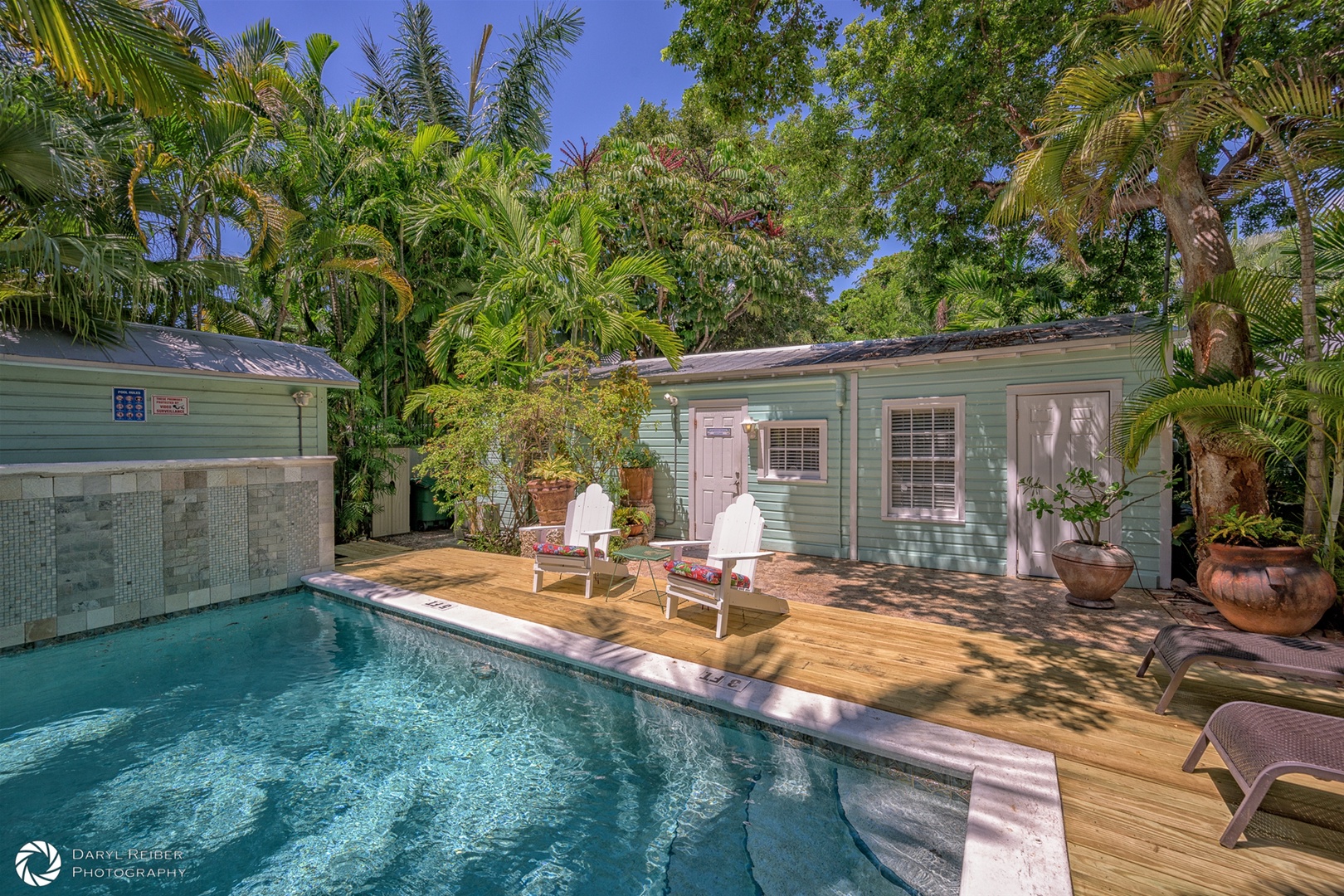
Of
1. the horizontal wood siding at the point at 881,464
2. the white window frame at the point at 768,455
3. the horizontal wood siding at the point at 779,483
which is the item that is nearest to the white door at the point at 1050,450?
the horizontal wood siding at the point at 881,464

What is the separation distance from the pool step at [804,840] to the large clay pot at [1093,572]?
4.09 metres

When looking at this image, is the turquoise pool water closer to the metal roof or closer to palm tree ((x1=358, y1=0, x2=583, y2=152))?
the metal roof

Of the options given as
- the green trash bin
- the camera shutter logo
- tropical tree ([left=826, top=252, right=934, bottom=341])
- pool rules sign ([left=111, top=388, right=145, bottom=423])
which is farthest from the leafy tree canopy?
tropical tree ([left=826, top=252, right=934, bottom=341])

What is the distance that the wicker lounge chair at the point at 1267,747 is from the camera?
2.32 metres

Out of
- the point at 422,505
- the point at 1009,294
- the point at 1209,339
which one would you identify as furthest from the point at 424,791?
the point at 1009,294

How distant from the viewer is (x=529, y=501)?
9.32 m

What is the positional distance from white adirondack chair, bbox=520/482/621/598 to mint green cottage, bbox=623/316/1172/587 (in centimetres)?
307

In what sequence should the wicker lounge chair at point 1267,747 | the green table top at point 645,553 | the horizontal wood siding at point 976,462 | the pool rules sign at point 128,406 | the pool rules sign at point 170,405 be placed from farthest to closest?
the pool rules sign at point 170,405 → the horizontal wood siding at point 976,462 → the pool rules sign at point 128,406 → the green table top at point 645,553 → the wicker lounge chair at point 1267,747

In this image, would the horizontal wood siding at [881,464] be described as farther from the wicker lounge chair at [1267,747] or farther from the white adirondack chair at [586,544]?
the wicker lounge chair at [1267,747]

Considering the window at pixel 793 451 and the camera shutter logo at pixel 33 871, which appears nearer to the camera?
the camera shutter logo at pixel 33 871

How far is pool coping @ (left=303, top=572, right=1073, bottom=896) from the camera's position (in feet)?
7.70

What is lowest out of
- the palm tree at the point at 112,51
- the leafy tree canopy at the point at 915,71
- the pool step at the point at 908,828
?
the pool step at the point at 908,828

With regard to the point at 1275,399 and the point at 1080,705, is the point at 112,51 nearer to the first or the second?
the point at 1080,705

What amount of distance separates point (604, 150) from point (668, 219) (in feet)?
8.53
